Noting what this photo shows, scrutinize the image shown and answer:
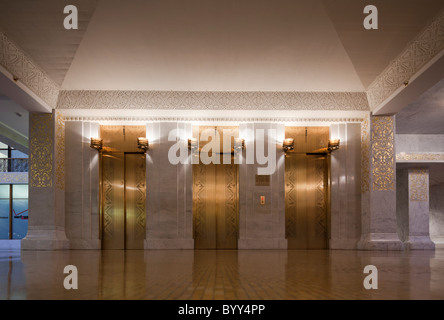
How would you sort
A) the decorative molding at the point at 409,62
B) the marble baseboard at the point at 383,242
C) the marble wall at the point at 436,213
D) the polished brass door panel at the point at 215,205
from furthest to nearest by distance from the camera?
the marble wall at the point at 436,213, the polished brass door panel at the point at 215,205, the marble baseboard at the point at 383,242, the decorative molding at the point at 409,62

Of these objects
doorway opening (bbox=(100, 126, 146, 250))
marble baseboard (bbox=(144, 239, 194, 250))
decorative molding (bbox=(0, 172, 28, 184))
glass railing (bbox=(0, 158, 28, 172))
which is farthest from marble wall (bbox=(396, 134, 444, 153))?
glass railing (bbox=(0, 158, 28, 172))

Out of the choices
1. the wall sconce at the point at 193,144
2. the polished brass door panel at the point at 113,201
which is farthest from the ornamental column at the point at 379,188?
the polished brass door panel at the point at 113,201

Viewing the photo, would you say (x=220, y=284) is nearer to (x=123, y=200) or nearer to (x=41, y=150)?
(x=123, y=200)

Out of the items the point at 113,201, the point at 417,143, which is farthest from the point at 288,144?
the point at 417,143

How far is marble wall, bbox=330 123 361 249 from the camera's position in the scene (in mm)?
9461

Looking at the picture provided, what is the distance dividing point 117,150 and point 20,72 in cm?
305

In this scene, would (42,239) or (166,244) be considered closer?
(42,239)

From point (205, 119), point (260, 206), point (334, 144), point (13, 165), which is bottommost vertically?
point (260, 206)

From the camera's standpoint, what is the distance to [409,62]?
23.0 ft

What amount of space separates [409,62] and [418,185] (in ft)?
22.7

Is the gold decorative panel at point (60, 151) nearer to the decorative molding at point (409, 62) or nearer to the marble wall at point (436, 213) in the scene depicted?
the decorative molding at point (409, 62)

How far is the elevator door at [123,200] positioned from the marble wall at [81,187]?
0.96ft

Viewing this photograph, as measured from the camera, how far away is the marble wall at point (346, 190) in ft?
31.0

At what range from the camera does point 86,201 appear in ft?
30.9
